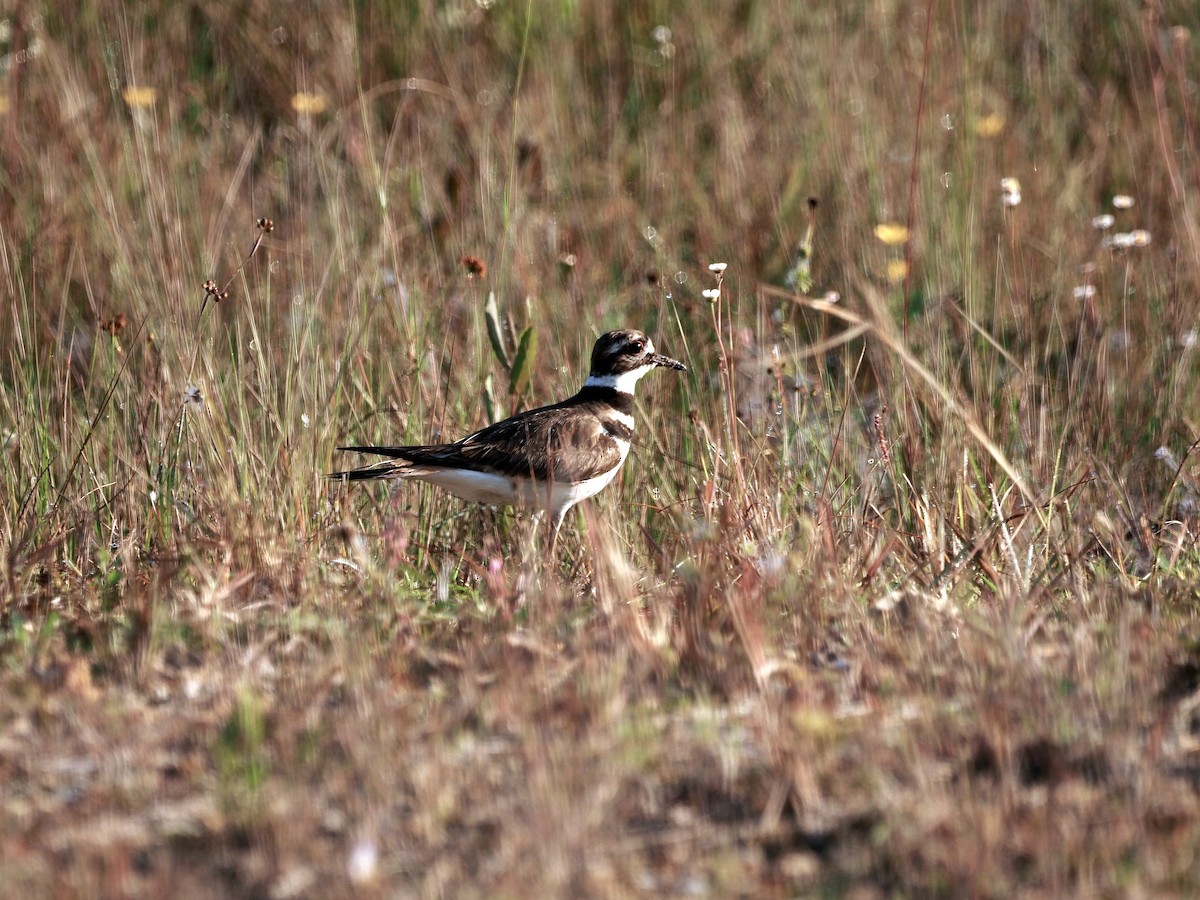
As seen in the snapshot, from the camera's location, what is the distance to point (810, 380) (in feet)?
23.6

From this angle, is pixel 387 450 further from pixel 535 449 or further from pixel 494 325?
pixel 494 325

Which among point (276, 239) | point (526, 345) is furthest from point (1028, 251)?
point (276, 239)

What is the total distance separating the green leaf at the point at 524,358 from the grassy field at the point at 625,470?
0.46 ft

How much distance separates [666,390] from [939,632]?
286cm

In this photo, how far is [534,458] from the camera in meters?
5.35

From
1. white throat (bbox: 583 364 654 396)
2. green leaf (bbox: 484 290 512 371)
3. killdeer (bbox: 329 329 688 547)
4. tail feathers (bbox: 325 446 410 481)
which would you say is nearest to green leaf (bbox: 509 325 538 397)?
green leaf (bbox: 484 290 512 371)

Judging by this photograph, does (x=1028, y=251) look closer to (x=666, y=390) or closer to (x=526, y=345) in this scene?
(x=666, y=390)

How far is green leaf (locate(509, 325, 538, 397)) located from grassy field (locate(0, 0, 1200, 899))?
0.14 metres

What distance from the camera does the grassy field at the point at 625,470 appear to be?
2.99 metres

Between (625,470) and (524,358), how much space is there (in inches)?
24.2

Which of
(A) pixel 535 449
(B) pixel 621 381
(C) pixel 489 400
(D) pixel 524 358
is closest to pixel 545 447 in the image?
(A) pixel 535 449

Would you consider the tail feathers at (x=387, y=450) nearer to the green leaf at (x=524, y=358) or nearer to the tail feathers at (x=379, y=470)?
the tail feathers at (x=379, y=470)

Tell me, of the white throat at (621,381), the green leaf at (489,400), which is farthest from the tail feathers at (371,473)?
the white throat at (621,381)

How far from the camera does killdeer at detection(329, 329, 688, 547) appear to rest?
5.23 metres
